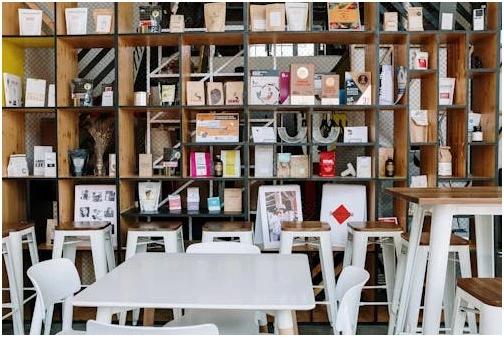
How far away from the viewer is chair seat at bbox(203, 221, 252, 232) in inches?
154

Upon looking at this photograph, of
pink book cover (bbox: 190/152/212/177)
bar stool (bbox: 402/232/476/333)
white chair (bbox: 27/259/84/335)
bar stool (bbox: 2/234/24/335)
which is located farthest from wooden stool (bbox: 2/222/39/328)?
bar stool (bbox: 402/232/476/333)

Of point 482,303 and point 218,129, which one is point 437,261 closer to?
point 482,303

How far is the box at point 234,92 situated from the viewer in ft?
14.1

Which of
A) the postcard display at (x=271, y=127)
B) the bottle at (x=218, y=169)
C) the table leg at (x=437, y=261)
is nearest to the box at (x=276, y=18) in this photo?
the postcard display at (x=271, y=127)

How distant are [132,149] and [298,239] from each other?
5.39ft

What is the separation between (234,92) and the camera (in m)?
4.32

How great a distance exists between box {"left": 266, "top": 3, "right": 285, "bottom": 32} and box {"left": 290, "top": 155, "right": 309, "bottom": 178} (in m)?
1.04

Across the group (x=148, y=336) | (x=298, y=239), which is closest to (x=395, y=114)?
(x=298, y=239)

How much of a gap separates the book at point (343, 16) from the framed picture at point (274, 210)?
4.54 ft

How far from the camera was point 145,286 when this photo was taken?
2.16m

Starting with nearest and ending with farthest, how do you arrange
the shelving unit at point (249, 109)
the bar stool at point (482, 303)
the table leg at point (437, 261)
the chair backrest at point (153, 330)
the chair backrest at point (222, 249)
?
the chair backrest at point (153, 330), the bar stool at point (482, 303), the table leg at point (437, 261), the chair backrest at point (222, 249), the shelving unit at point (249, 109)

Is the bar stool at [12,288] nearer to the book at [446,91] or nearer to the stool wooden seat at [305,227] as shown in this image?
the stool wooden seat at [305,227]

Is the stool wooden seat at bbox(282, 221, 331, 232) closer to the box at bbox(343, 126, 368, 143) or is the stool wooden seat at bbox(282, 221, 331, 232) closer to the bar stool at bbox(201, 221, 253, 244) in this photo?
the bar stool at bbox(201, 221, 253, 244)

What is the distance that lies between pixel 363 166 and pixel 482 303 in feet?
7.68
